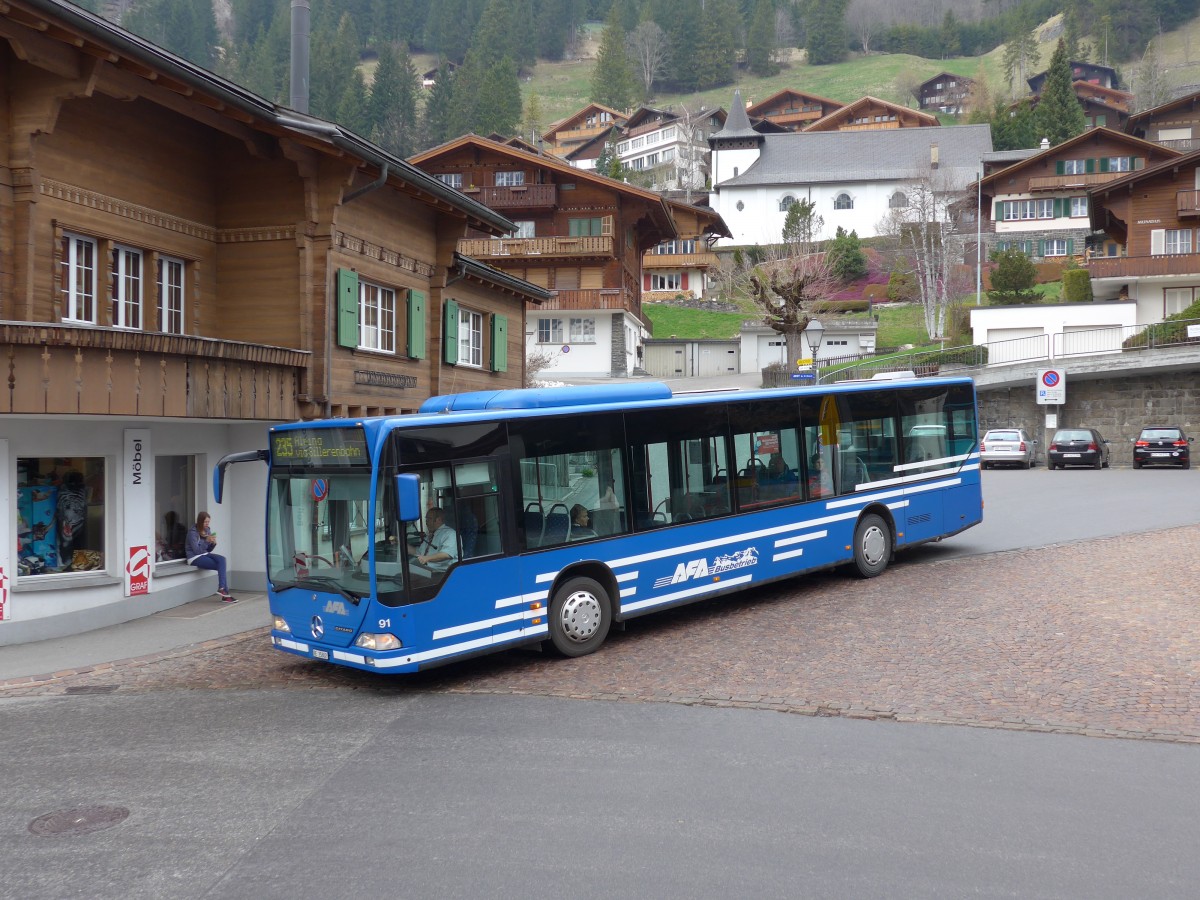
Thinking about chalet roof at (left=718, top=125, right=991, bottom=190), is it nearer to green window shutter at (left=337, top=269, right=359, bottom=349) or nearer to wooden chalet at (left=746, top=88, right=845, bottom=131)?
wooden chalet at (left=746, top=88, right=845, bottom=131)

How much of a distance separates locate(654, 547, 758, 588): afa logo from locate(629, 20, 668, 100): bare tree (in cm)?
16723

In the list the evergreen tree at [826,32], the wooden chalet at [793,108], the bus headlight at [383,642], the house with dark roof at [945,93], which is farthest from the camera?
the evergreen tree at [826,32]

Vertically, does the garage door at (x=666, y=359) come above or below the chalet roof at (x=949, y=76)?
below

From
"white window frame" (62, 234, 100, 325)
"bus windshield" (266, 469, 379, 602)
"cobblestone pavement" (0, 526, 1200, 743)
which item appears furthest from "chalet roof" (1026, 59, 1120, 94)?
"bus windshield" (266, 469, 379, 602)

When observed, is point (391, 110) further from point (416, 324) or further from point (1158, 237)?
point (416, 324)

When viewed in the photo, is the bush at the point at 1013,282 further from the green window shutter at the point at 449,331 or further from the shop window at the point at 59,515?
the shop window at the point at 59,515

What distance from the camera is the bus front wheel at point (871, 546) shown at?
49.4ft

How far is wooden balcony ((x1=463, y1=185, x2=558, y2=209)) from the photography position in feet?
174

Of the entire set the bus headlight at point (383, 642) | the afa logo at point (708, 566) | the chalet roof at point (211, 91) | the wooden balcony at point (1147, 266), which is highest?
the wooden balcony at point (1147, 266)

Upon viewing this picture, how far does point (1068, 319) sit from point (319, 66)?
89937 mm

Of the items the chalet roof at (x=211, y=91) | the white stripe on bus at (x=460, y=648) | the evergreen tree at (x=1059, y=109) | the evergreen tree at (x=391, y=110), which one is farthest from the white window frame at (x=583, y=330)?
the evergreen tree at (x=391, y=110)

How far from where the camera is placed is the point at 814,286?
71938 millimetres

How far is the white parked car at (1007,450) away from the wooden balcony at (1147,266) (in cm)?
1784

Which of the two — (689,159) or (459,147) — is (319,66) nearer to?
(689,159)
